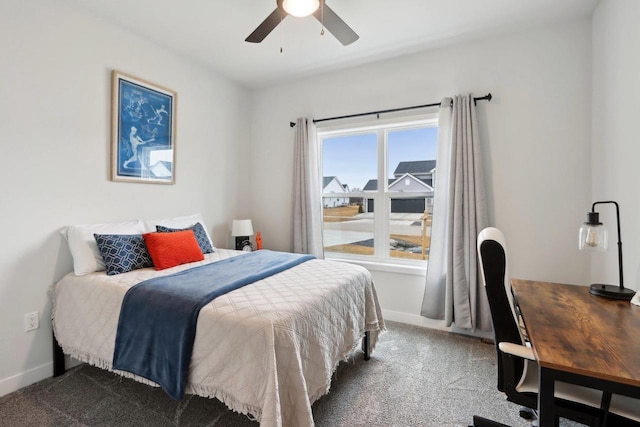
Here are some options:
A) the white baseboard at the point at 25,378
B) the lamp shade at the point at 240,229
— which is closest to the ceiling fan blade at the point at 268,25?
the lamp shade at the point at 240,229

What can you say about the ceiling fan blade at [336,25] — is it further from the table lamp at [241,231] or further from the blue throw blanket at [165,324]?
the table lamp at [241,231]

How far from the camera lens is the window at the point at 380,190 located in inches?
127

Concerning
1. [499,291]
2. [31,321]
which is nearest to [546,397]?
[499,291]

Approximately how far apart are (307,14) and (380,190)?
6.39 feet

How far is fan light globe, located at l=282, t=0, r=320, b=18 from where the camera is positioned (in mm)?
1806

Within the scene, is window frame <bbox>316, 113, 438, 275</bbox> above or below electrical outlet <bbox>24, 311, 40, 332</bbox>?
above

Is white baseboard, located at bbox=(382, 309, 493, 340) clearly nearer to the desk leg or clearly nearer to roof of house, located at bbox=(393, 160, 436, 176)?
roof of house, located at bbox=(393, 160, 436, 176)

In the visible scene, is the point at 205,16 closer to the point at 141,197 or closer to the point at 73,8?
the point at 73,8

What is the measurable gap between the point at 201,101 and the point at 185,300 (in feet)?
8.26

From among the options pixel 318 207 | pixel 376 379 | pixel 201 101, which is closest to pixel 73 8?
pixel 201 101

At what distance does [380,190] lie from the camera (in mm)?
3422

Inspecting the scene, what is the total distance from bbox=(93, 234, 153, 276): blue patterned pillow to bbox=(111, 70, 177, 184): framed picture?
613 mm

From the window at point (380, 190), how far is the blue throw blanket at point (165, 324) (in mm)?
1811

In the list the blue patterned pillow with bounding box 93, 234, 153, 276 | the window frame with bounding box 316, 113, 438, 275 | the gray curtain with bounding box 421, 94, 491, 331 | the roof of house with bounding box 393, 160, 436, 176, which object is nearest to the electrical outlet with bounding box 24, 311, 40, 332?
the blue patterned pillow with bounding box 93, 234, 153, 276
